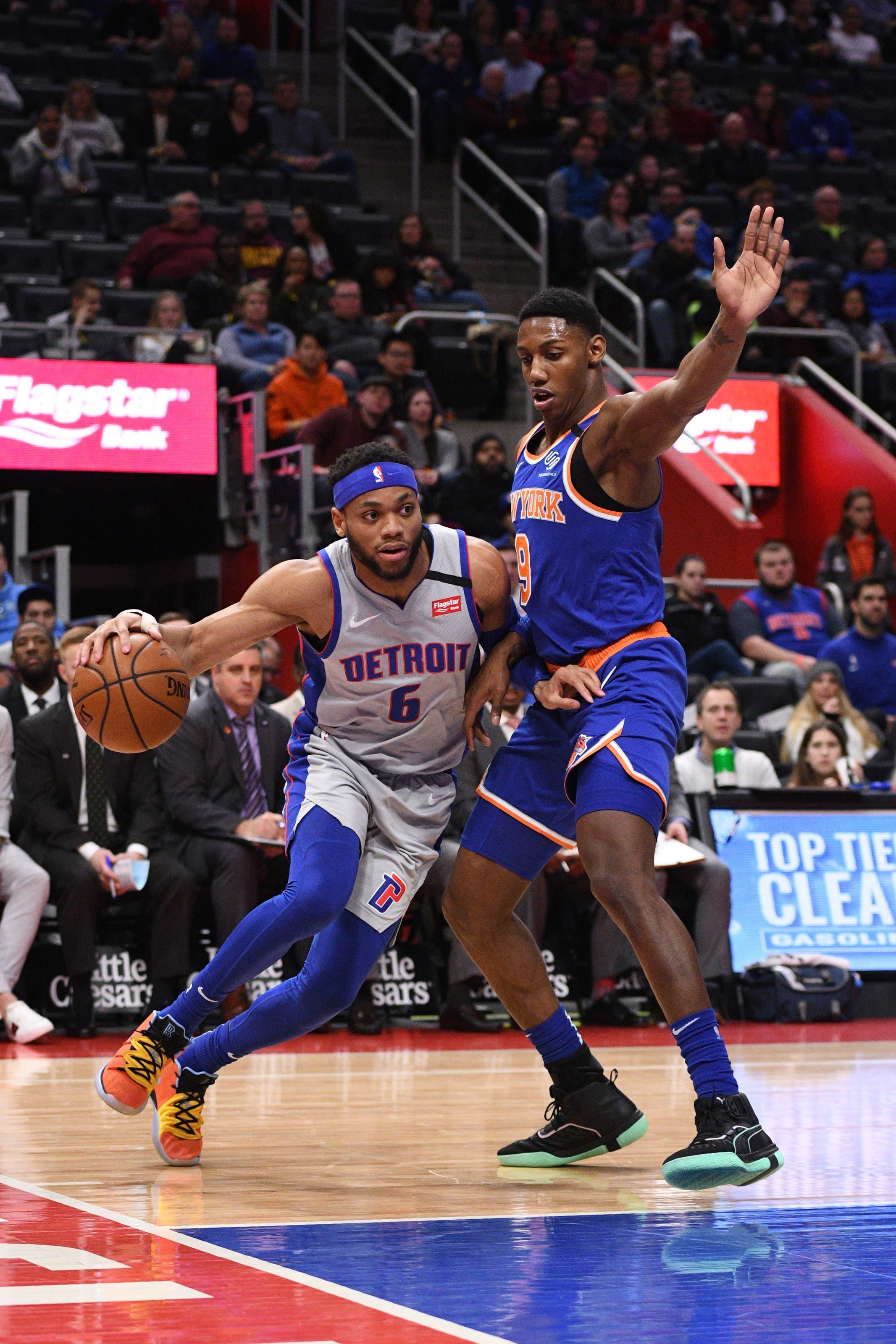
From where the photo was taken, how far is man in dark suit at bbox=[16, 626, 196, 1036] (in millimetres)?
7574

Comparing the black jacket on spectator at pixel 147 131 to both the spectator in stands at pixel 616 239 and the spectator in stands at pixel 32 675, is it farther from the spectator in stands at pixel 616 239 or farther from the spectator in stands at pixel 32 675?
the spectator in stands at pixel 32 675

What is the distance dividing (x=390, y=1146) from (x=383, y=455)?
169cm

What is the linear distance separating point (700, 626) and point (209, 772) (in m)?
3.57

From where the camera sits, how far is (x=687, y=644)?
1055 centimetres

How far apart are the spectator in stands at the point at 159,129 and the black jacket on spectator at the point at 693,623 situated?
590cm

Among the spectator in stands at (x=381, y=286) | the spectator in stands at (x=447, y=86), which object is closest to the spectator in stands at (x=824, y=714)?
the spectator in stands at (x=381, y=286)

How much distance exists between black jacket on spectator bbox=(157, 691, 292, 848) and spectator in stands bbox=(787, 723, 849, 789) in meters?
2.49

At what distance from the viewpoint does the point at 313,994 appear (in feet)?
13.7

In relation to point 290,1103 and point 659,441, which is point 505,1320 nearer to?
point 659,441

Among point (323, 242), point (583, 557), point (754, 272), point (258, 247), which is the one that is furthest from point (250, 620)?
point (323, 242)

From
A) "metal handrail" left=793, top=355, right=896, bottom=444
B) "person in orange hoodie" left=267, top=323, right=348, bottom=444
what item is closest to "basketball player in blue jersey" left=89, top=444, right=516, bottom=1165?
"person in orange hoodie" left=267, top=323, right=348, bottom=444

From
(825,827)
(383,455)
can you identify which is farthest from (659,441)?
(825,827)

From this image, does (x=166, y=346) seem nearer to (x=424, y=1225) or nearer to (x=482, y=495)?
A: (x=482, y=495)

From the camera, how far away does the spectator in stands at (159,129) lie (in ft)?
46.3
